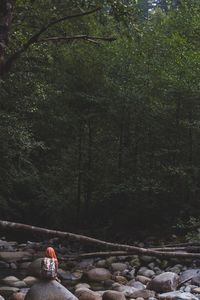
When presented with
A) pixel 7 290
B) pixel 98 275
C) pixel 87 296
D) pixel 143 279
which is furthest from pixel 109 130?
pixel 87 296

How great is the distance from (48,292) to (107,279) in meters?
5.00

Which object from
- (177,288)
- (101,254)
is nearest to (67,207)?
(177,288)

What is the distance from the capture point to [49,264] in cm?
650

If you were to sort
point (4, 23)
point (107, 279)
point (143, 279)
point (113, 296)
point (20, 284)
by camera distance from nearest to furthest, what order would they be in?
1. point (4, 23)
2. point (113, 296)
3. point (20, 284)
4. point (143, 279)
5. point (107, 279)

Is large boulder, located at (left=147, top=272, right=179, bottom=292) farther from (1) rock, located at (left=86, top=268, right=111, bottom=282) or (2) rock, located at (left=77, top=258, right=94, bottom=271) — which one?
(2) rock, located at (left=77, top=258, right=94, bottom=271)

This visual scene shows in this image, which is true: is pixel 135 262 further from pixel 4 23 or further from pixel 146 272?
pixel 4 23

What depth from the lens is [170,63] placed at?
1727cm

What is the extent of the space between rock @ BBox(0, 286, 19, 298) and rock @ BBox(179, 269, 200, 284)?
372cm

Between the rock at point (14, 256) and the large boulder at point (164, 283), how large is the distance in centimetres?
425

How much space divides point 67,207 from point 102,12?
13319mm

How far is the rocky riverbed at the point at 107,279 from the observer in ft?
29.5

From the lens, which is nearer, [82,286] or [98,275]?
[82,286]

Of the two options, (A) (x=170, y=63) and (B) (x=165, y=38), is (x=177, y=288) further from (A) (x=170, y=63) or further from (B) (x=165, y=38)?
(B) (x=165, y=38)

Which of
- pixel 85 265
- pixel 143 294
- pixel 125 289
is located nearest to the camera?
pixel 143 294
